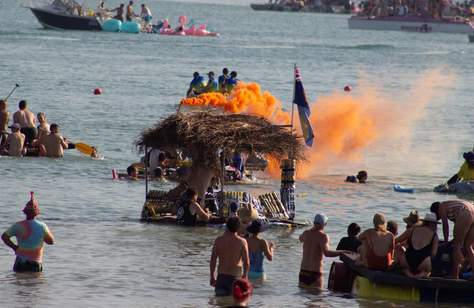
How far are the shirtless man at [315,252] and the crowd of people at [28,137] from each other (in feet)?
44.9

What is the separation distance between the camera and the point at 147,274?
18.9 m

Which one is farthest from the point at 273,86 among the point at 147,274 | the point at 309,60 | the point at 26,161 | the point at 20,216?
the point at 147,274

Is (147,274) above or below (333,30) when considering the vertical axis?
below

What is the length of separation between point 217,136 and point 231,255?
5.90 meters

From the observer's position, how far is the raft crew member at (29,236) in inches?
659

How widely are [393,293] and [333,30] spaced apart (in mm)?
130313

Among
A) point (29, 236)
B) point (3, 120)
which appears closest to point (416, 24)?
point (3, 120)

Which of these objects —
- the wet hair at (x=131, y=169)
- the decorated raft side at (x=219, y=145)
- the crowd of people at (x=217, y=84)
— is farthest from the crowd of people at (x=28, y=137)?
the crowd of people at (x=217, y=84)

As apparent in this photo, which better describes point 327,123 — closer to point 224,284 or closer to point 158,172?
point 158,172

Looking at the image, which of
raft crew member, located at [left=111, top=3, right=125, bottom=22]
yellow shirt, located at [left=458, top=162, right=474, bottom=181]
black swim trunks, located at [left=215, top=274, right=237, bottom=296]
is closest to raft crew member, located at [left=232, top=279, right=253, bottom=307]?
black swim trunks, located at [left=215, top=274, right=237, bottom=296]

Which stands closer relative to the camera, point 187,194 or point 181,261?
point 181,261

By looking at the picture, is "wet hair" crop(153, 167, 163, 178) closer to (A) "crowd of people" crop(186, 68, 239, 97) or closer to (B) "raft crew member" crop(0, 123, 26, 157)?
(B) "raft crew member" crop(0, 123, 26, 157)

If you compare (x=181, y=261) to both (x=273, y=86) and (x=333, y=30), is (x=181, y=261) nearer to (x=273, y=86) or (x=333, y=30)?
(x=273, y=86)

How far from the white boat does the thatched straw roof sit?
122 m
